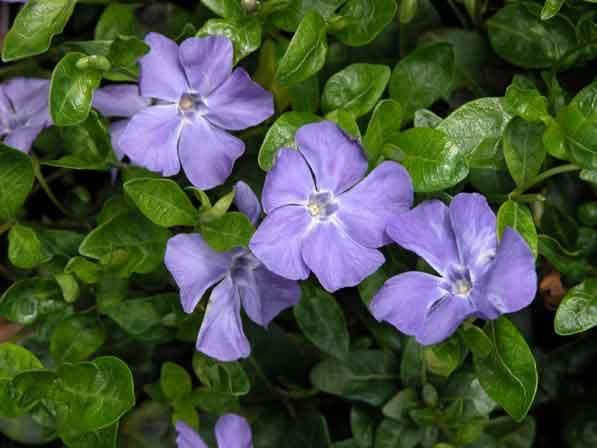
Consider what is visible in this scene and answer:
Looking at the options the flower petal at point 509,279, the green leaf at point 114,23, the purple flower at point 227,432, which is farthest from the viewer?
the green leaf at point 114,23

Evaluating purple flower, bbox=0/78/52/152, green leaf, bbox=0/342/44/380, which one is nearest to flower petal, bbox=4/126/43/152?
purple flower, bbox=0/78/52/152

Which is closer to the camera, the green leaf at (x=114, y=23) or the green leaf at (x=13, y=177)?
the green leaf at (x=13, y=177)

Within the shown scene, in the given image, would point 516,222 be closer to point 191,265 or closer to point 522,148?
point 522,148

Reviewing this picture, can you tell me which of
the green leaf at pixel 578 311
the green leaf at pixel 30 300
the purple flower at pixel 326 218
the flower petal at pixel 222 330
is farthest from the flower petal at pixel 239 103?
the green leaf at pixel 578 311

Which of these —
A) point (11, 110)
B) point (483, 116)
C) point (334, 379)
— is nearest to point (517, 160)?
point (483, 116)

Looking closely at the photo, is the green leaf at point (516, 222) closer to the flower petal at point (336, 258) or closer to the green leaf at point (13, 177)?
the flower petal at point (336, 258)

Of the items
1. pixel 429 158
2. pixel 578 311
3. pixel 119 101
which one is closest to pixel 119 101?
pixel 119 101
